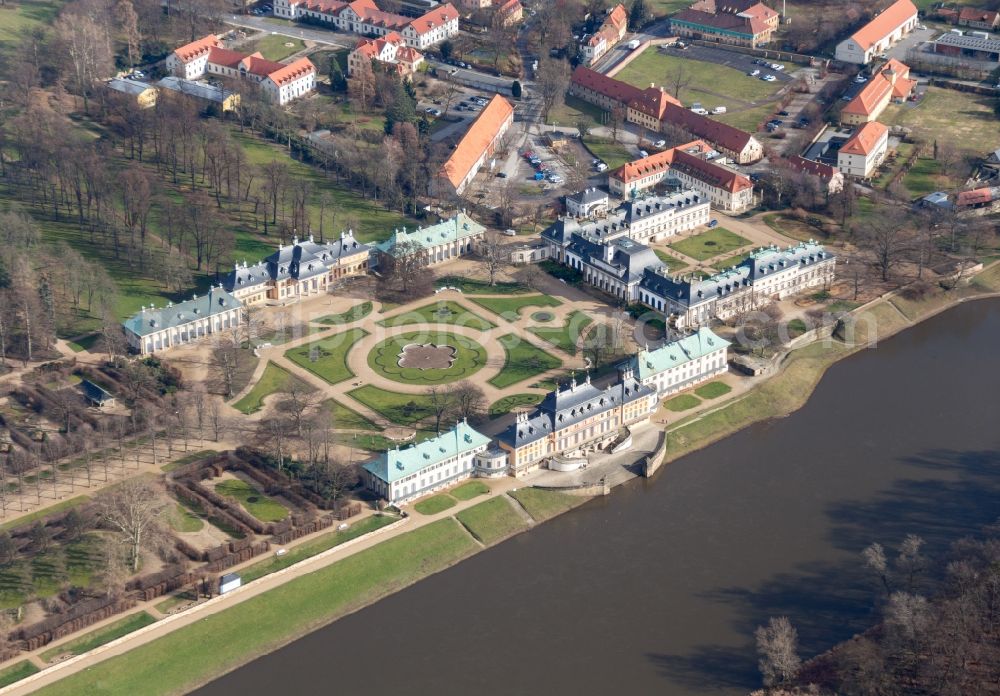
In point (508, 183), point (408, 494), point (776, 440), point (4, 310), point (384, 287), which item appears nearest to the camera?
point (408, 494)

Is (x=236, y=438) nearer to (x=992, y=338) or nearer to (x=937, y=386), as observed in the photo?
(x=937, y=386)

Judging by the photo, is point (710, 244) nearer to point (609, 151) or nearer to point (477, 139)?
point (609, 151)

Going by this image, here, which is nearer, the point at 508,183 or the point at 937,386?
the point at 937,386

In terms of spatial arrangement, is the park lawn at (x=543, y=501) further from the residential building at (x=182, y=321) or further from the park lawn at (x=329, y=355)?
the residential building at (x=182, y=321)

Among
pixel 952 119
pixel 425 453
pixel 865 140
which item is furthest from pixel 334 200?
pixel 952 119

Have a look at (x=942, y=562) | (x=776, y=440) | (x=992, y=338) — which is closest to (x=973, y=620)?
(x=942, y=562)

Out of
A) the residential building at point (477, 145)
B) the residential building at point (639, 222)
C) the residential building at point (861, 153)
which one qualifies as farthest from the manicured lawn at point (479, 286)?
the residential building at point (861, 153)
